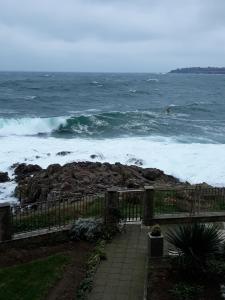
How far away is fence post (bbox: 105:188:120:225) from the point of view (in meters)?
13.7

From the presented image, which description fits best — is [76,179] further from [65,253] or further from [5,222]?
[65,253]

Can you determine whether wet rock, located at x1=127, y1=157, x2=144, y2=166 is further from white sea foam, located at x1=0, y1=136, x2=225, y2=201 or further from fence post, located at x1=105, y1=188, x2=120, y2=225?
fence post, located at x1=105, y1=188, x2=120, y2=225

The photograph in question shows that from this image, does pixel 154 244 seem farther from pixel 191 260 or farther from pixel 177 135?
pixel 177 135

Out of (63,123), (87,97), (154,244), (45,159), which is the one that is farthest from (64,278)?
(87,97)

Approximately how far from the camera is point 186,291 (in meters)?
9.83

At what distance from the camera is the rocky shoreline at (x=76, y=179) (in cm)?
2262

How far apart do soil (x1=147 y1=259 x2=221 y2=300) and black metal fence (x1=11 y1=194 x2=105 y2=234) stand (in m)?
3.60

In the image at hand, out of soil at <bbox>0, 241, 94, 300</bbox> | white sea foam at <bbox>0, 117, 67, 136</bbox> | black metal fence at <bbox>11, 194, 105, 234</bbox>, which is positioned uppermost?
black metal fence at <bbox>11, 194, 105, 234</bbox>

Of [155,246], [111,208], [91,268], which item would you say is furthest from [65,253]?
[155,246]

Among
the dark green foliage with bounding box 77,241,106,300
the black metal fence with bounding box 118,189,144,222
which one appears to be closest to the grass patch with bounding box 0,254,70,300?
the dark green foliage with bounding box 77,241,106,300

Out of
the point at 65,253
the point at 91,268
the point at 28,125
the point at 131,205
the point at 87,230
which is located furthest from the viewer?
the point at 28,125

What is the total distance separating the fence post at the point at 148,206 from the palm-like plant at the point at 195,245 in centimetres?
309

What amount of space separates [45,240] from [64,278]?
2.14 metres

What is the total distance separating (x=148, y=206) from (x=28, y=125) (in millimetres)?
37649
